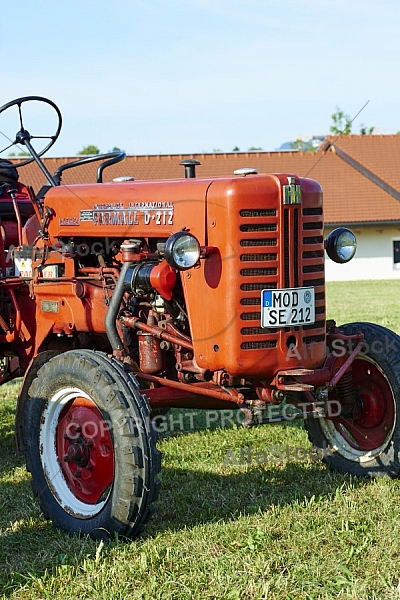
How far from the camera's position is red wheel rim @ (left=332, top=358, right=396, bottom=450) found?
4930 millimetres

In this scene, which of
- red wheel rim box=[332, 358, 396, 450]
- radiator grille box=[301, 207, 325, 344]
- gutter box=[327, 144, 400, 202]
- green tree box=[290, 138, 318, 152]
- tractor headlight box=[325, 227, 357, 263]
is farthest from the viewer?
green tree box=[290, 138, 318, 152]

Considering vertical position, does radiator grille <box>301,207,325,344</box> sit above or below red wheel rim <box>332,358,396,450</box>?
above

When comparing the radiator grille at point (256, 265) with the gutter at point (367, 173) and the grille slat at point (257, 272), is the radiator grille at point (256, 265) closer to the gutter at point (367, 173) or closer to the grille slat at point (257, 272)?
the grille slat at point (257, 272)

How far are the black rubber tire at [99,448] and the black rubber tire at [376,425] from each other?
1.54 meters

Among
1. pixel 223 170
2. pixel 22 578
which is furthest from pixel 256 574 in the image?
pixel 223 170

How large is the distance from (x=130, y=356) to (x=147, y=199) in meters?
0.85

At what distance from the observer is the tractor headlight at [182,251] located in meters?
3.96

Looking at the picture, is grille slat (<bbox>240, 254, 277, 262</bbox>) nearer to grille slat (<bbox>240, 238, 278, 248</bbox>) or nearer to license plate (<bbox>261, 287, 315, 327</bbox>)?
grille slat (<bbox>240, 238, 278, 248</bbox>)

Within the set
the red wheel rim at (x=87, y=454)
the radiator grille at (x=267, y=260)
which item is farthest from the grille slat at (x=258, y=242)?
→ the red wheel rim at (x=87, y=454)

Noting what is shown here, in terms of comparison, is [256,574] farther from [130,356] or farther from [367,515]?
[130,356]

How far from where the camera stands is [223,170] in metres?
30.2

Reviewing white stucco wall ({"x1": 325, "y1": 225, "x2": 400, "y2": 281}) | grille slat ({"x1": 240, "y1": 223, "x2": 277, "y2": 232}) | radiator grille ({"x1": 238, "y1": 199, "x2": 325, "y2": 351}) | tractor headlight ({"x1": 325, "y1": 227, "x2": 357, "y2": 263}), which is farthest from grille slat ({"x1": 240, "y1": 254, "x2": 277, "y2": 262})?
white stucco wall ({"x1": 325, "y1": 225, "x2": 400, "y2": 281})

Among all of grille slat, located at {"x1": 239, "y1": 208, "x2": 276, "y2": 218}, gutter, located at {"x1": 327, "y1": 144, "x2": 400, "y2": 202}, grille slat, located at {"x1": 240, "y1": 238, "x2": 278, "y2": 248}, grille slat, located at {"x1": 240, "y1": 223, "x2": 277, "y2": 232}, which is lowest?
grille slat, located at {"x1": 240, "y1": 238, "x2": 278, "y2": 248}

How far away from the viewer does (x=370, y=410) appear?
16.4 ft
